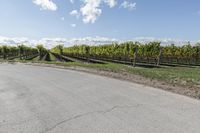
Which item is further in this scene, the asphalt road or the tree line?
the tree line

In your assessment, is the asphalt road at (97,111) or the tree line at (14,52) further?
the tree line at (14,52)

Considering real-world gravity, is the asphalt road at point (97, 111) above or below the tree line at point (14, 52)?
above

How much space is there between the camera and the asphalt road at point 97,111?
463 centimetres

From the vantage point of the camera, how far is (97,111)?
5801 mm

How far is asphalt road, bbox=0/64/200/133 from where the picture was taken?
4633mm

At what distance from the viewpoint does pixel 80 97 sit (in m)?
7.36

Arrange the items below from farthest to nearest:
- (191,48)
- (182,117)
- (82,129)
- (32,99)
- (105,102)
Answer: (191,48) → (32,99) → (105,102) → (182,117) → (82,129)

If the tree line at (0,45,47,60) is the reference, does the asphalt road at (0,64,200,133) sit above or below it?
above

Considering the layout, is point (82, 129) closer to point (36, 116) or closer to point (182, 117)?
point (36, 116)

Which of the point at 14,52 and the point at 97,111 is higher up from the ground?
the point at 97,111

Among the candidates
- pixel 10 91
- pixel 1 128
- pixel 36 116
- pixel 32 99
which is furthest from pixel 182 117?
pixel 10 91

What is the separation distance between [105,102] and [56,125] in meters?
2.15

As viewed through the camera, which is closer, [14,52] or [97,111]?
[97,111]

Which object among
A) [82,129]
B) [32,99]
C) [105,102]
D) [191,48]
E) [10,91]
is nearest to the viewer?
[82,129]
